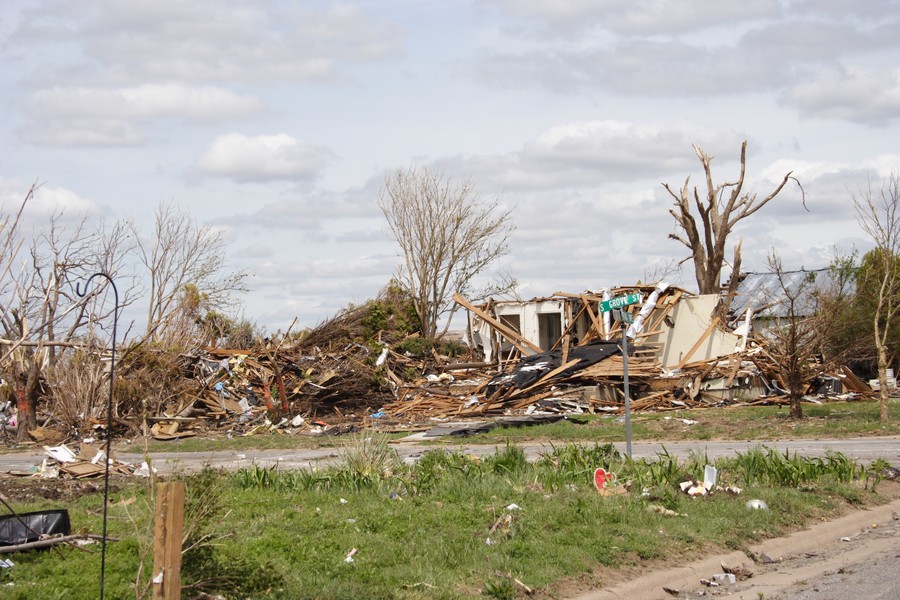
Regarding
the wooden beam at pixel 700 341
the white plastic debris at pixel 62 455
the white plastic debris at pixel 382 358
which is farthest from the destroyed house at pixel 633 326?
the white plastic debris at pixel 62 455

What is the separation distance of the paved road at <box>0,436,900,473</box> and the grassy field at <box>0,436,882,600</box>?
2.94m

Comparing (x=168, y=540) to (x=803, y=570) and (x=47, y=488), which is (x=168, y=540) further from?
(x=47, y=488)

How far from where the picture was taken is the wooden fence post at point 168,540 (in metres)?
5.58

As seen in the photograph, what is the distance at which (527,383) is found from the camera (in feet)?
91.6

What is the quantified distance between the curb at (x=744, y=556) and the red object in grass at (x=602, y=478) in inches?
79.8

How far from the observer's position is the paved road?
52.6ft

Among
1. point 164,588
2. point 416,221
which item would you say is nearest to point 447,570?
point 164,588

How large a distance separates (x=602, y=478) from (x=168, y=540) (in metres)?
6.66

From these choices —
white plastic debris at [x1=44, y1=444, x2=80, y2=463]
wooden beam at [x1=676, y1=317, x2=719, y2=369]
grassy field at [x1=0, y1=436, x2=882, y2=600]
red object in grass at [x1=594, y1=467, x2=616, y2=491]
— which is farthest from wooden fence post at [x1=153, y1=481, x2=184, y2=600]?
wooden beam at [x1=676, y1=317, x2=719, y2=369]

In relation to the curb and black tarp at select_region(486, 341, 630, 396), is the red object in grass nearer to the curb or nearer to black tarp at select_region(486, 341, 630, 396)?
the curb

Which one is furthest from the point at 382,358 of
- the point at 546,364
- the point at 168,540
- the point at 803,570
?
the point at 168,540

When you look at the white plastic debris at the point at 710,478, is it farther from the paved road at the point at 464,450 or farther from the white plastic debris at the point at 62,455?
the white plastic debris at the point at 62,455

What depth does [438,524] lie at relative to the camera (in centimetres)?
920

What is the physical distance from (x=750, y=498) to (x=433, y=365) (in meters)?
23.0
